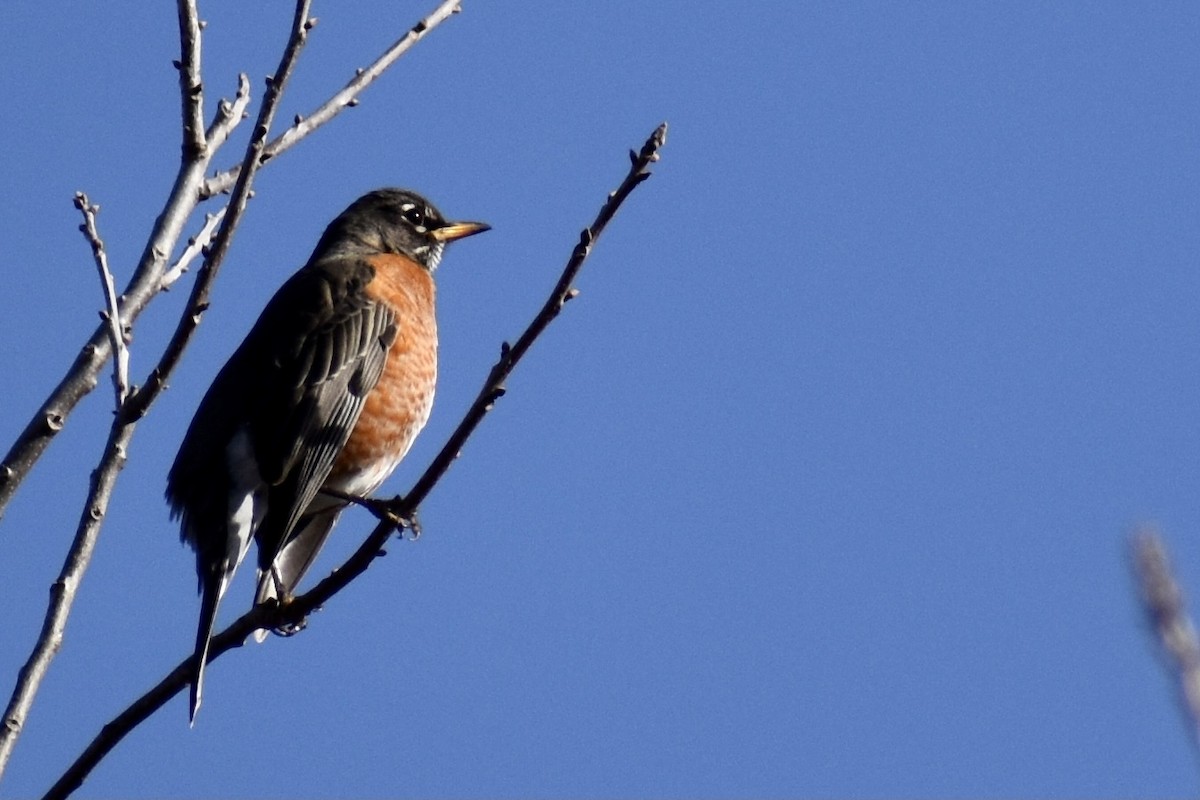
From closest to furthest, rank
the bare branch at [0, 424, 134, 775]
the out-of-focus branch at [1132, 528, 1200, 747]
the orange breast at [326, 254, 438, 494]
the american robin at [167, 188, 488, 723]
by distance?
the out-of-focus branch at [1132, 528, 1200, 747] → the bare branch at [0, 424, 134, 775] → the american robin at [167, 188, 488, 723] → the orange breast at [326, 254, 438, 494]

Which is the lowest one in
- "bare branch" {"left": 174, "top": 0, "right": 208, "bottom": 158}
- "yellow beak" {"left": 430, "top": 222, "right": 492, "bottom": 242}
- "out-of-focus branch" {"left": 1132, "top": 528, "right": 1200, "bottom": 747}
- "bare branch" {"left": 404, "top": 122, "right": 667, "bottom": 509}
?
"out-of-focus branch" {"left": 1132, "top": 528, "right": 1200, "bottom": 747}

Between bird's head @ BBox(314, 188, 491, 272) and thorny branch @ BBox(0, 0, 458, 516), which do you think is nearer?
thorny branch @ BBox(0, 0, 458, 516)

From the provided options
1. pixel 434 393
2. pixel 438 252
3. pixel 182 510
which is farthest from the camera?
pixel 438 252

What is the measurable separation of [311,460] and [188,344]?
217cm

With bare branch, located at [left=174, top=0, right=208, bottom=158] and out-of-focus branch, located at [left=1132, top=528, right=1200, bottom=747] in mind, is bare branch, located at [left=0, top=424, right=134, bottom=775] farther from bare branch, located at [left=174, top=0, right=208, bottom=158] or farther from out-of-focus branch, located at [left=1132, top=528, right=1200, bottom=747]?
out-of-focus branch, located at [left=1132, top=528, right=1200, bottom=747]

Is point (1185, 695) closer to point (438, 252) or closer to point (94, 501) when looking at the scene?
point (94, 501)

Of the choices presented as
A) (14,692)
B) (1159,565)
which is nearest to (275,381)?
(14,692)

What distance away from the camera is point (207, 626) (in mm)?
4488

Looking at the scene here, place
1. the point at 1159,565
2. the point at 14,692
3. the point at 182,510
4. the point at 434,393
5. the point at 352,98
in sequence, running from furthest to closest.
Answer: the point at 434,393 < the point at 182,510 < the point at 352,98 < the point at 14,692 < the point at 1159,565

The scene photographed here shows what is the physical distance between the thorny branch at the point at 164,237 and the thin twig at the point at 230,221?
100 mm

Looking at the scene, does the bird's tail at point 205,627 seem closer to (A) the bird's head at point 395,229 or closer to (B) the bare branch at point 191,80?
(B) the bare branch at point 191,80

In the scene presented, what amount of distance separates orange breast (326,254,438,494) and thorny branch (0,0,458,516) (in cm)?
173

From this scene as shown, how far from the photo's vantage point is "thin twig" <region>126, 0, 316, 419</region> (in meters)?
3.39

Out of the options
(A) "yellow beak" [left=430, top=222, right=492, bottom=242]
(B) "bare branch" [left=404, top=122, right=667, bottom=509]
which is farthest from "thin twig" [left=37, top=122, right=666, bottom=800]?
(A) "yellow beak" [left=430, top=222, right=492, bottom=242]
